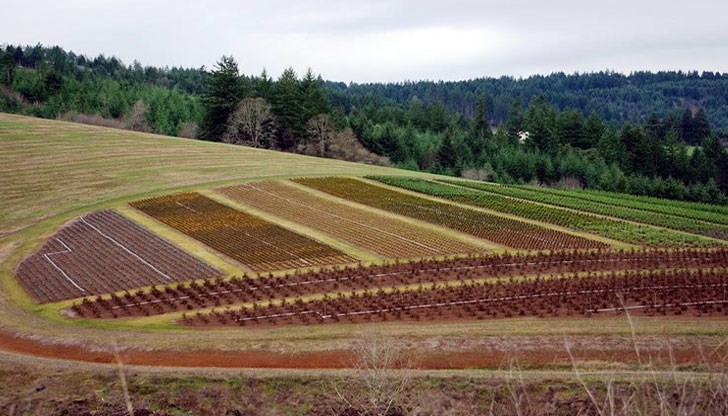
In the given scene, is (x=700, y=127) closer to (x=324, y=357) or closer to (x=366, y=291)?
(x=366, y=291)

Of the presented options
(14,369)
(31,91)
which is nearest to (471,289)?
(14,369)

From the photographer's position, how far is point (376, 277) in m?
36.5

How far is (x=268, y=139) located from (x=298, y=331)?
73.1 m

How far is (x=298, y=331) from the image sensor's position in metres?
28.6

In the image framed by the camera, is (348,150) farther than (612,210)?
Yes

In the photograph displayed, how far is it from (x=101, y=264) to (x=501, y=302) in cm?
2305

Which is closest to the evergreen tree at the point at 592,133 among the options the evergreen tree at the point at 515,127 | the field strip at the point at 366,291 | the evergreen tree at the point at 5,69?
the evergreen tree at the point at 515,127

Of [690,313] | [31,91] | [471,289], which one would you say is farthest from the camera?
[31,91]

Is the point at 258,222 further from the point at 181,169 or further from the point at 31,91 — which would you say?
the point at 31,91

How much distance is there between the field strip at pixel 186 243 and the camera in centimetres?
3809

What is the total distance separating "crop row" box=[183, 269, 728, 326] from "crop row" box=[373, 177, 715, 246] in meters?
11.2

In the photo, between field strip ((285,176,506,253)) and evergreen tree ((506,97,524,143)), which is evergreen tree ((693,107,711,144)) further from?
field strip ((285,176,506,253))

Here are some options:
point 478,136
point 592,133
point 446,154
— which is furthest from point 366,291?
point 592,133

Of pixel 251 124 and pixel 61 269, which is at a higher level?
pixel 251 124
